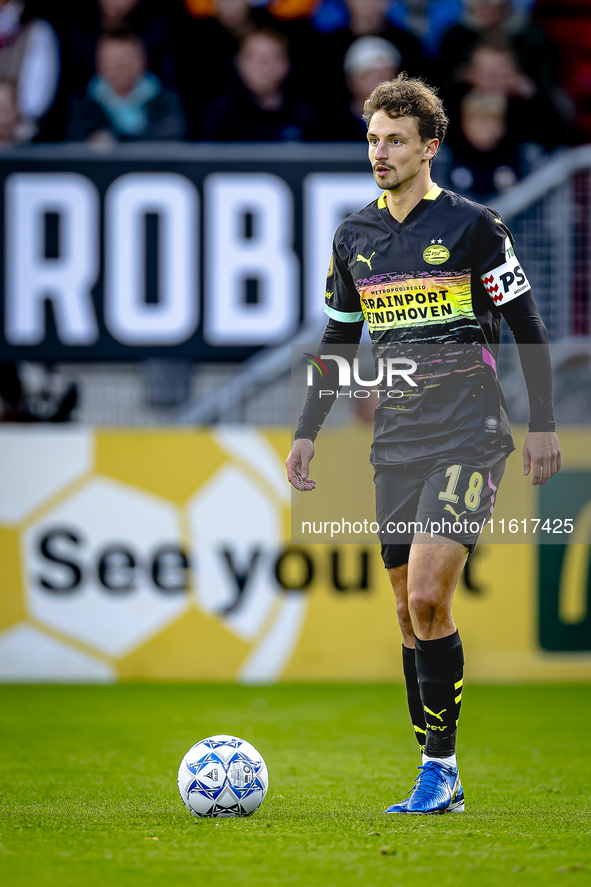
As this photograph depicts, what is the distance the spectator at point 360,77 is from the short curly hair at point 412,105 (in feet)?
15.8

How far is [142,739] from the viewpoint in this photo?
5.51 metres

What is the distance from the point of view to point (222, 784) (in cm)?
353

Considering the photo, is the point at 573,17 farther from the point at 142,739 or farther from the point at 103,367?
the point at 142,739

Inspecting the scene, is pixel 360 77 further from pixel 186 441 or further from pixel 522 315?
pixel 522 315

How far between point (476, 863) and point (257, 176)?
5.81 meters

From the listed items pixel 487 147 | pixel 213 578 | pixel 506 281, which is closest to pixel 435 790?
pixel 506 281

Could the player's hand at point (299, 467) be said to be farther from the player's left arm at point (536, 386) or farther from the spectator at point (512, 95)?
the spectator at point (512, 95)

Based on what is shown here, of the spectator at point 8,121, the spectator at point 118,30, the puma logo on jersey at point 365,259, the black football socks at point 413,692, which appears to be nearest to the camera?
the puma logo on jersey at point 365,259

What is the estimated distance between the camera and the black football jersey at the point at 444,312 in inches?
141

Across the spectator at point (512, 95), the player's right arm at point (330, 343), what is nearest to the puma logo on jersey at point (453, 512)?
the player's right arm at point (330, 343)

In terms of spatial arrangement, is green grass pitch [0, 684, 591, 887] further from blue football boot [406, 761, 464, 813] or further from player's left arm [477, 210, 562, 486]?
player's left arm [477, 210, 562, 486]

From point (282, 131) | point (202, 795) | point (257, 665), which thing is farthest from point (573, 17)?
point (202, 795)

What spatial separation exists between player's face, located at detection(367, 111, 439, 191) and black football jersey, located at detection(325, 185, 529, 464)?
134 millimetres

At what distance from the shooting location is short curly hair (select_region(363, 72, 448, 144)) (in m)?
3.60
